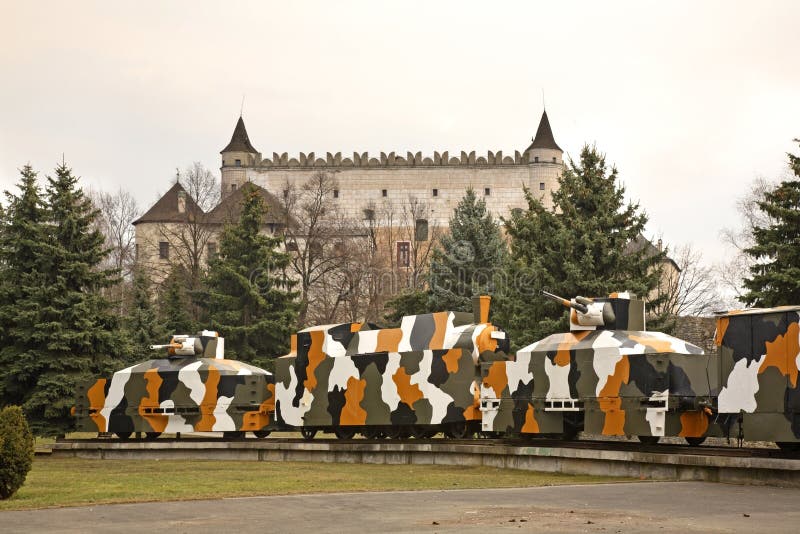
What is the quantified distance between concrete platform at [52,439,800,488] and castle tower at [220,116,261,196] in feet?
246

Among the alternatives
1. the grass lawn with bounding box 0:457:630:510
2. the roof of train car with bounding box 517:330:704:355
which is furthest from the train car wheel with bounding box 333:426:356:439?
the roof of train car with bounding box 517:330:704:355

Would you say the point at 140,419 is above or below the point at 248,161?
below

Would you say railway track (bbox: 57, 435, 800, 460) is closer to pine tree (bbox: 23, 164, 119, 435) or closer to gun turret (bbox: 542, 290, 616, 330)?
gun turret (bbox: 542, 290, 616, 330)

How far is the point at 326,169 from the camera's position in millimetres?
103688

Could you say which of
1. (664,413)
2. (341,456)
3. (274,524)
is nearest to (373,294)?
(341,456)

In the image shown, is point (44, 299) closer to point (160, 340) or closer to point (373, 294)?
point (160, 340)

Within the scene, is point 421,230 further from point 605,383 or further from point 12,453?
point 12,453

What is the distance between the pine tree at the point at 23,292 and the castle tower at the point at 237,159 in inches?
2626

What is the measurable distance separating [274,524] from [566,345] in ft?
39.0

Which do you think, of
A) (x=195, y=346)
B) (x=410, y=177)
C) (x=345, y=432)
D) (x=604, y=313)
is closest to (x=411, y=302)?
(x=195, y=346)

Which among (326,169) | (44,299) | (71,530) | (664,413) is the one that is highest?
(326,169)

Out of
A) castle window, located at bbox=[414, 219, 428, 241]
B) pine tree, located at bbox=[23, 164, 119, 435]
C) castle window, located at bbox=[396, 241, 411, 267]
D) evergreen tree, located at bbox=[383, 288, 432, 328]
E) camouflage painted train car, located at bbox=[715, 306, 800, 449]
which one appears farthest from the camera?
castle window, located at bbox=[414, 219, 428, 241]

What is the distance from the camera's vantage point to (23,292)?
35094mm

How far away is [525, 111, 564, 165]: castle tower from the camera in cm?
10375
